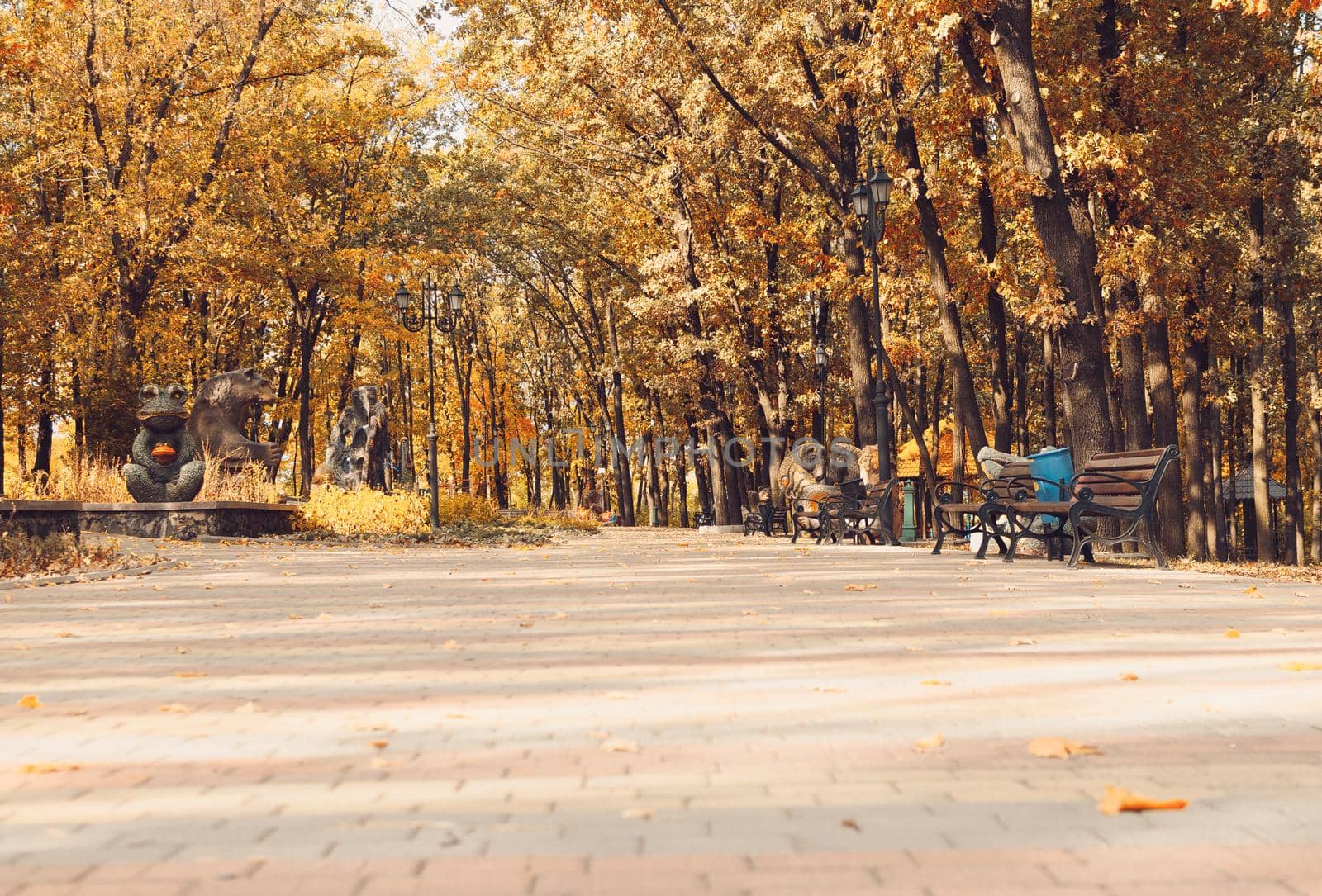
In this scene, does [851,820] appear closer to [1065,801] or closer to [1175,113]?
[1065,801]

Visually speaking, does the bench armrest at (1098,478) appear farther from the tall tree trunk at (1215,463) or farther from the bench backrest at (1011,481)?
the tall tree trunk at (1215,463)

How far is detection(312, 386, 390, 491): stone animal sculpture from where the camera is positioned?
30.2m

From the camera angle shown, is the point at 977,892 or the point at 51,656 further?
the point at 51,656

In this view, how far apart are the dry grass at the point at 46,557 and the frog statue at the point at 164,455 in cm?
650

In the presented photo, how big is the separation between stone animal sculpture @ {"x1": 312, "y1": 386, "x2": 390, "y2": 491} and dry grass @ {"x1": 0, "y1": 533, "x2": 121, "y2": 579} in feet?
49.9

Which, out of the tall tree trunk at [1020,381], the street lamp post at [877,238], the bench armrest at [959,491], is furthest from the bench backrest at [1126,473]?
the tall tree trunk at [1020,381]

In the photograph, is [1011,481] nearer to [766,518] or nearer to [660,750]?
[660,750]

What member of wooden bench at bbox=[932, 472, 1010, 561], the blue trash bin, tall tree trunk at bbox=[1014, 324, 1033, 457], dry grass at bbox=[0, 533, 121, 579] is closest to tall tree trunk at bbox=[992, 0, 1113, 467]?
the blue trash bin

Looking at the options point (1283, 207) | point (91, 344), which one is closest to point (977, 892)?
point (1283, 207)

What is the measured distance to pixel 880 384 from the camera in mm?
19922

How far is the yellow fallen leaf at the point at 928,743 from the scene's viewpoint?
14.1 feet

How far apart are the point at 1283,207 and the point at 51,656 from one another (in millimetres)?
23912

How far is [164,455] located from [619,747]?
1923 cm

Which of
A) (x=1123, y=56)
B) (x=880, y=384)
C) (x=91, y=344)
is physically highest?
(x=1123, y=56)
